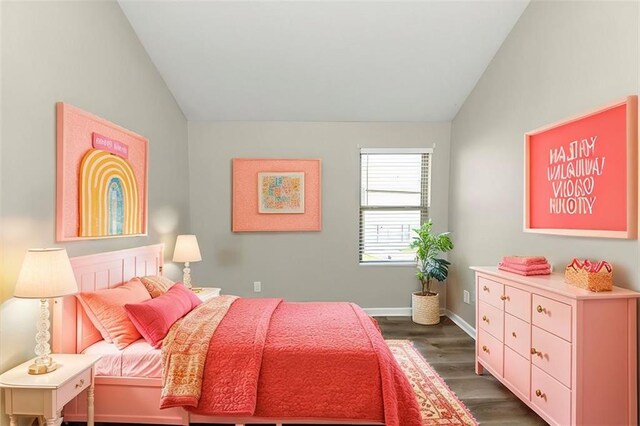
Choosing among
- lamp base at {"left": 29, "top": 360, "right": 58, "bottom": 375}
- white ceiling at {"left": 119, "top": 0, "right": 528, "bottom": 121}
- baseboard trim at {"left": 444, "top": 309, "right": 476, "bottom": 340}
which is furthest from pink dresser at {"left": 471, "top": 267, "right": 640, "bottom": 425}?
lamp base at {"left": 29, "top": 360, "right": 58, "bottom": 375}

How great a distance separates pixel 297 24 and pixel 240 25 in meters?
0.52

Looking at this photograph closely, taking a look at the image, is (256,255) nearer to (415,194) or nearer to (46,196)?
(415,194)

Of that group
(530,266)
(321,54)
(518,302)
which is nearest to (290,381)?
(518,302)

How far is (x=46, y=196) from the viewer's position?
2451 mm

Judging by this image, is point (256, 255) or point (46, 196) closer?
point (46, 196)

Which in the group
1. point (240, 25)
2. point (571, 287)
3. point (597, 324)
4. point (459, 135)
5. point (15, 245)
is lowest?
point (597, 324)

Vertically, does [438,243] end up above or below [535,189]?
below

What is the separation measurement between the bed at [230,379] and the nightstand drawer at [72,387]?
0.20 metres

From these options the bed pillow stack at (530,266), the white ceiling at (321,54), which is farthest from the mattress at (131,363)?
the white ceiling at (321,54)

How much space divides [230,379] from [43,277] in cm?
112

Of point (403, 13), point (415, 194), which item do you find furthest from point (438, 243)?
point (403, 13)

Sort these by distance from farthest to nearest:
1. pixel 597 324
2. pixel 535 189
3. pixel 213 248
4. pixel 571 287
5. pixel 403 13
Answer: pixel 213 248 → pixel 403 13 → pixel 535 189 → pixel 571 287 → pixel 597 324

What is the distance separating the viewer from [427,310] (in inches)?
185

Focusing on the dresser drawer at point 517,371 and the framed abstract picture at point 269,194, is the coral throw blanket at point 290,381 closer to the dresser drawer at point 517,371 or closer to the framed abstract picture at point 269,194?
the dresser drawer at point 517,371
